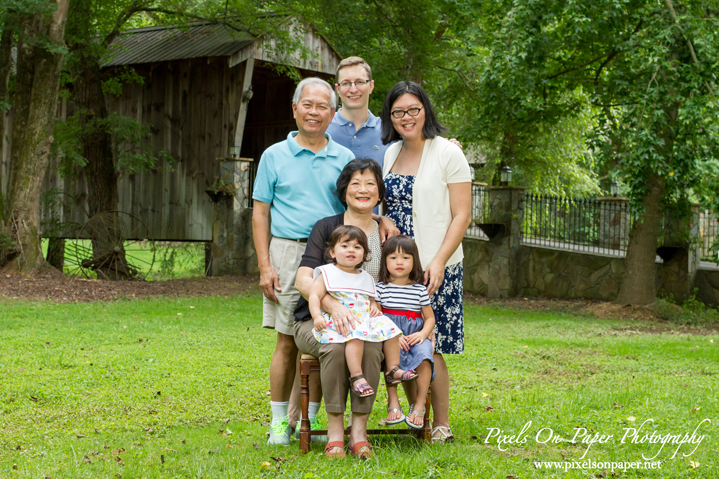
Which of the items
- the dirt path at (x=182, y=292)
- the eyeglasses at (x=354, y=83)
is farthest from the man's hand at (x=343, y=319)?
the dirt path at (x=182, y=292)

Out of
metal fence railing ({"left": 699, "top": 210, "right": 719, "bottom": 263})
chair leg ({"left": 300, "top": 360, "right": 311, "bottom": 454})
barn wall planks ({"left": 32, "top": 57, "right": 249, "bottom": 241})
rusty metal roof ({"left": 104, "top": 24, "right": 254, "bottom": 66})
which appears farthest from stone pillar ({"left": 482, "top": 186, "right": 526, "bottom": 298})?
chair leg ({"left": 300, "top": 360, "right": 311, "bottom": 454})

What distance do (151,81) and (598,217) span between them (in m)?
10.3

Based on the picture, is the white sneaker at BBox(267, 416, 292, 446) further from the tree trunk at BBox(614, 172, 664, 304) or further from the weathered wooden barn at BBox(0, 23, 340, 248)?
the weathered wooden barn at BBox(0, 23, 340, 248)

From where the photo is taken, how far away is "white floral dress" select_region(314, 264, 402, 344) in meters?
3.75

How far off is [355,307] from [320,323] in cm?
21

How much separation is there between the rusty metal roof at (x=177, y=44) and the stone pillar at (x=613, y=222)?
791cm

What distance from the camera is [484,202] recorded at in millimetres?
15477

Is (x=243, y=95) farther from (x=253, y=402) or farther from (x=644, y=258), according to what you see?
(x=253, y=402)

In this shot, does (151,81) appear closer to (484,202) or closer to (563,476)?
(484,202)

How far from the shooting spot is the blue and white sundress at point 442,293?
4117 millimetres

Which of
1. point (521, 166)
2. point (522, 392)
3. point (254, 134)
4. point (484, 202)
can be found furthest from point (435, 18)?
point (522, 392)

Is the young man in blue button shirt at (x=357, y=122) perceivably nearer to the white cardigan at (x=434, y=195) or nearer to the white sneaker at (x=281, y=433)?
the white cardigan at (x=434, y=195)

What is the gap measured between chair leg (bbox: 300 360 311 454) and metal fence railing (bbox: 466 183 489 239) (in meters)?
11.6

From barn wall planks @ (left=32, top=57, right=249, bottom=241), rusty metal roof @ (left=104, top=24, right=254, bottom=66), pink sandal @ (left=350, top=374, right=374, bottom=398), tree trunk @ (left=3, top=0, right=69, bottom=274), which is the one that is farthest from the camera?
barn wall planks @ (left=32, top=57, right=249, bottom=241)
